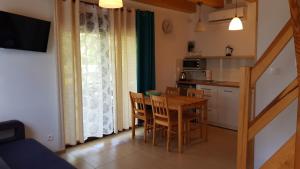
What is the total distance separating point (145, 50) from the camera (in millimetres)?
4703

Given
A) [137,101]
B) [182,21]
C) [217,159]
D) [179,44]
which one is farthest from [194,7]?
[217,159]

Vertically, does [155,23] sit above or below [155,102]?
above

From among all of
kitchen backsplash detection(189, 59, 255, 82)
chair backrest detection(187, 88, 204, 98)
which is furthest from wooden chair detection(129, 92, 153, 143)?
kitchen backsplash detection(189, 59, 255, 82)

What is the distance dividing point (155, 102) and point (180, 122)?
499 mm

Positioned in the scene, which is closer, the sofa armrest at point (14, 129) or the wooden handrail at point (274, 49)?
the wooden handrail at point (274, 49)

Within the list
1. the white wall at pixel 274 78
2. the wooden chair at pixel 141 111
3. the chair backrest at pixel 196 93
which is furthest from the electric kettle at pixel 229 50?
the white wall at pixel 274 78

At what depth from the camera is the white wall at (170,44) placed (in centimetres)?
509

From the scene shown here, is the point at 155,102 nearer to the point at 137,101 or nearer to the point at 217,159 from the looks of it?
the point at 137,101

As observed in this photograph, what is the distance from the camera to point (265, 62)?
1.72m

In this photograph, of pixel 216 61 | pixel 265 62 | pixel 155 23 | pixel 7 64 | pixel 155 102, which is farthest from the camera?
pixel 216 61

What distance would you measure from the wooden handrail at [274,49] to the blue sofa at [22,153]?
1.85 m

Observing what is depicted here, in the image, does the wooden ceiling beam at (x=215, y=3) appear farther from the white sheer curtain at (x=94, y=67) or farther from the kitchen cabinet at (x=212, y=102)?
the kitchen cabinet at (x=212, y=102)

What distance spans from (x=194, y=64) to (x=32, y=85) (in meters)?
3.40

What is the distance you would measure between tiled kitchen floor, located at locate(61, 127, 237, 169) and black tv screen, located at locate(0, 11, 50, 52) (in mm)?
1647
